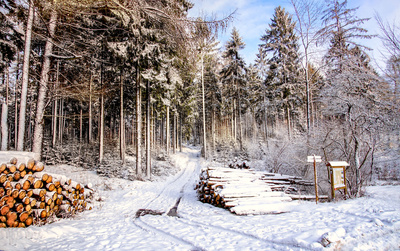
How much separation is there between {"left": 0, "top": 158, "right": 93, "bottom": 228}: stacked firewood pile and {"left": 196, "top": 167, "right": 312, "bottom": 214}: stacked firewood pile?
515cm

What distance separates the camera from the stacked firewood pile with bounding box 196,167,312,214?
6457 mm

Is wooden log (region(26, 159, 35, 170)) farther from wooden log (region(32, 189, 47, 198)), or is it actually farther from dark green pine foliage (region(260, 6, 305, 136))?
dark green pine foliage (region(260, 6, 305, 136))

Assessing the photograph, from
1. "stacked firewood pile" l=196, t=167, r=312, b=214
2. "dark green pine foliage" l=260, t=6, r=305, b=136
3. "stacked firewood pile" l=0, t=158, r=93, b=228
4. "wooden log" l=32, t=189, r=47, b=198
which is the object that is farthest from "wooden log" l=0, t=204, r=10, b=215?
"dark green pine foliage" l=260, t=6, r=305, b=136

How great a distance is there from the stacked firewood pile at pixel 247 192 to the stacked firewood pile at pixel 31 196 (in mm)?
5155

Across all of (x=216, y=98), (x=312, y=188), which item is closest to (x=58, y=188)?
(x=312, y=188)

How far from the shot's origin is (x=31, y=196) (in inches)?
196

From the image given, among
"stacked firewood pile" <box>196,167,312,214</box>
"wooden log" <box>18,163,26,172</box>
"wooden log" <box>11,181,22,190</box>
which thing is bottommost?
"stacked firewood pile" <box>196,167,312,214</box>

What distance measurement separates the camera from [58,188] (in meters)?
5.91

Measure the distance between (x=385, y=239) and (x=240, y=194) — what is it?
425 centimetres

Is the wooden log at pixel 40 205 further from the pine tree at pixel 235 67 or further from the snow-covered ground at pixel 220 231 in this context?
the pine tree at pixel 235 67

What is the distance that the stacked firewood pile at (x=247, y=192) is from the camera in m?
6.46

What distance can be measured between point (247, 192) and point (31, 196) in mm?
6902

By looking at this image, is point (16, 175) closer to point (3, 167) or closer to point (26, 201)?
point (3, 167)

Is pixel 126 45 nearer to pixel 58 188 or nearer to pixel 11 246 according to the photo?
pixel 58 188
